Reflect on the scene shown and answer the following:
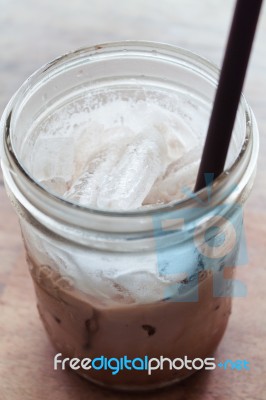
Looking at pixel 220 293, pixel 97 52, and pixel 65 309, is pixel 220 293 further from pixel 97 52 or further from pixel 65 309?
pixel 97 52

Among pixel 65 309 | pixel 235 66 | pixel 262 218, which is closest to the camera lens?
pixel 235 66

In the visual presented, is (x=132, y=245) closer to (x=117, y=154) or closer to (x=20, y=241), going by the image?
(x=117, y=154)

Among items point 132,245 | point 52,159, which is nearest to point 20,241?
point 52,159

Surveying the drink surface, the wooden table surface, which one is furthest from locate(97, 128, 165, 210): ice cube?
the wooden table surface

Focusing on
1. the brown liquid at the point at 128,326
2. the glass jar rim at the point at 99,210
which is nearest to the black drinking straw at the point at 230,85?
the glass jar rim at the point at 99,210

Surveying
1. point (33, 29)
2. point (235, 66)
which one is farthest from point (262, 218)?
point (33, 29)

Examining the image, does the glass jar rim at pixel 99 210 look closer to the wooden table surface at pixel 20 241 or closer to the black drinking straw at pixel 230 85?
the black drinking straw at pixel 230 85
